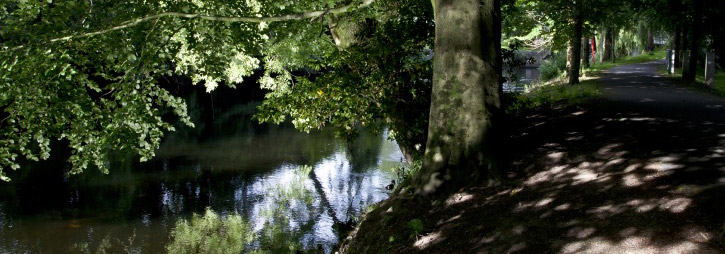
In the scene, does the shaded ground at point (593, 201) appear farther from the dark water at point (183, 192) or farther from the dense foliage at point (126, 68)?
the dark water at point (183, 192)

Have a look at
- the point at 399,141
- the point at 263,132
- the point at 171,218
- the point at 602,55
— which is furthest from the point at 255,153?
the point at 602,55

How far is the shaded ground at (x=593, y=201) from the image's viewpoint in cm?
539

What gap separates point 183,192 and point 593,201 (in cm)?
1495

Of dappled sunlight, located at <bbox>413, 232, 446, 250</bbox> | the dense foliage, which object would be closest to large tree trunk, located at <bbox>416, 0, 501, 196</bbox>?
dappled sunlight, located at <bbox>413, 232, 446, 250</bbox>

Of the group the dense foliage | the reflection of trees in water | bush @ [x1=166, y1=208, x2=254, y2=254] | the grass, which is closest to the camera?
the dense foliage

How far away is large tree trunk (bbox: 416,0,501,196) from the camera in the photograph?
26.7ft

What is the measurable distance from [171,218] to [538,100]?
35.7 ft

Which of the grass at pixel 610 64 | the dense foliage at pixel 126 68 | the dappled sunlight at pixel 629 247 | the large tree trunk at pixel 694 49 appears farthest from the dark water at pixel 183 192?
the grass at pixel 610 64

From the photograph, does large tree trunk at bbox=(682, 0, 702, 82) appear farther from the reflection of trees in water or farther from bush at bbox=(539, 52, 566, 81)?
bush at bbox=(539, 52, 566, 81)

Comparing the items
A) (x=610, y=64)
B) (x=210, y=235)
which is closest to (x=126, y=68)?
(x=210, y=235)

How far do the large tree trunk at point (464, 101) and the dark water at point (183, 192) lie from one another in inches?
158

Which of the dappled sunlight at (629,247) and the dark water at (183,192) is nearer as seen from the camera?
the dappled sunlight at (629,247)

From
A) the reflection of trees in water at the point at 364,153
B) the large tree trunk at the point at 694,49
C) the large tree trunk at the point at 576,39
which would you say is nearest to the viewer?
the large tree trunk at the point at 576,39

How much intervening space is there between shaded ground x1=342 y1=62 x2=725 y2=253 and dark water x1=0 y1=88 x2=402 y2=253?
437 centimetres
